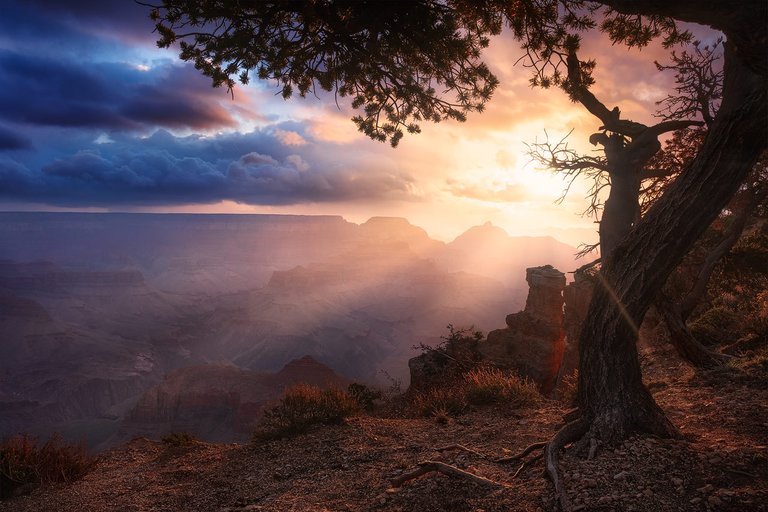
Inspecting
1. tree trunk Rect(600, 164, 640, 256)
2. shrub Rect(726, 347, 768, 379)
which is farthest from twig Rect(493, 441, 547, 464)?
shrub Rect(726, 347, 768, 379)

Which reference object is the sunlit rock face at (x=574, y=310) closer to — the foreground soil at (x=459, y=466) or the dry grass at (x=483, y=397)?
the foreground soil at (x=459, y=466)

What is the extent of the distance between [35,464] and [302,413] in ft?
14.4

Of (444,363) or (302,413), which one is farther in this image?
(444,363)

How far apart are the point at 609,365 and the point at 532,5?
4824 mm

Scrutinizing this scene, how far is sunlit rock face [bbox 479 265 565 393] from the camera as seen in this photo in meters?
16.1

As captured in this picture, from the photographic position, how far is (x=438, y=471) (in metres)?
4.70

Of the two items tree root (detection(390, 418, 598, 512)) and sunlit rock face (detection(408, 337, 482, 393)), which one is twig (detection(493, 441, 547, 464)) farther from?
sunlit rock face (detection(408, 337, 482, 393))

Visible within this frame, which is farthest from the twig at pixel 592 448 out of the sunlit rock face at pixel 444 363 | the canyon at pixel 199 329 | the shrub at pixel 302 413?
the canyon at pixel 199 329

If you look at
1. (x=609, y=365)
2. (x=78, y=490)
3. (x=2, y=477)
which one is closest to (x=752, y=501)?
(x=609, y=365)

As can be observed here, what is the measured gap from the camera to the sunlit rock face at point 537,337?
16141 mm

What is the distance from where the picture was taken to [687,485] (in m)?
3.34

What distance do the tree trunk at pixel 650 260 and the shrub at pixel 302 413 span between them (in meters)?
4.60

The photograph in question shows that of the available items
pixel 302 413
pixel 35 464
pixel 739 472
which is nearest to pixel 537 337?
pixel 302 413

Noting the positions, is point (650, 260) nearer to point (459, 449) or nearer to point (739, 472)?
point (739, 472)
